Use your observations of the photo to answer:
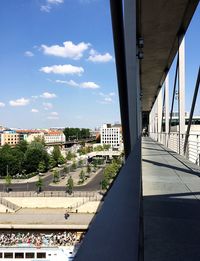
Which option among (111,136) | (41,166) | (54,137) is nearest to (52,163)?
(41,166)

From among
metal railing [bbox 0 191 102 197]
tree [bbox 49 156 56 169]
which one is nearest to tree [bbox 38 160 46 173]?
tree [bbox 49 156 56 169]

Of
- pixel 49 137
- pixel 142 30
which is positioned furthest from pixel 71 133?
pixel 142 30

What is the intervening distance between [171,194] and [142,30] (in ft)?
13.8

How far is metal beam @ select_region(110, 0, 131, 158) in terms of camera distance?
1.77m

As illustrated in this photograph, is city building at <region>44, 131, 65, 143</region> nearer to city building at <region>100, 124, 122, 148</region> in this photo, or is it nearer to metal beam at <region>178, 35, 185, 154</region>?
city building at <region>100, 124, 122, 148</region>

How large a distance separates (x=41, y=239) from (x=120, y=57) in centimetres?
1401

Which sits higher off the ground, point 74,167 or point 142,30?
point 142,30

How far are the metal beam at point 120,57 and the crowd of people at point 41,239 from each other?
471 inches

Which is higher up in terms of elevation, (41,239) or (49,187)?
(49,187)

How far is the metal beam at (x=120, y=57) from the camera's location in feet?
5.79

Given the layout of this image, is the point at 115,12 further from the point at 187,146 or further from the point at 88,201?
the point at 88,201

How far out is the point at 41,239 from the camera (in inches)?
591

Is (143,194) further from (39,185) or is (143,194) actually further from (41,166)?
(41,166)

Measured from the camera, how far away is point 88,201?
2038 cm
